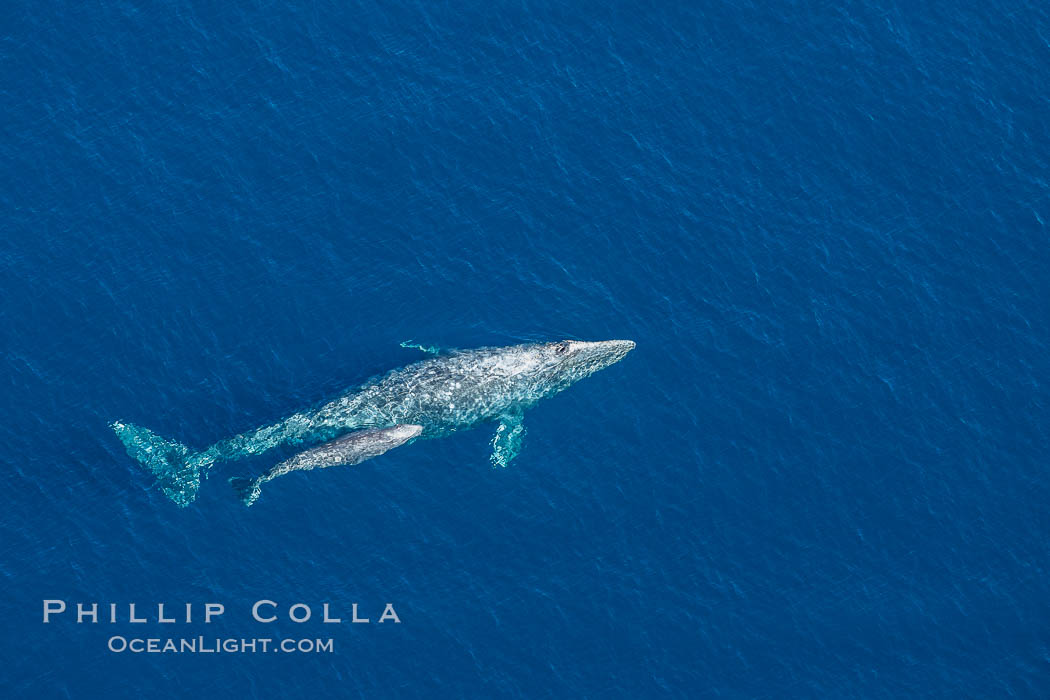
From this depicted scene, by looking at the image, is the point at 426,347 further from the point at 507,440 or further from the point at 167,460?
the point at 167,460

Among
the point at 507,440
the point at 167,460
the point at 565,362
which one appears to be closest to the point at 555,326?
the point at 565,362

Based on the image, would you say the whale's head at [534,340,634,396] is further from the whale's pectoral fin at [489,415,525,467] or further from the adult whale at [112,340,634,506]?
the whale's pectoral fin at [489,415,525,467]

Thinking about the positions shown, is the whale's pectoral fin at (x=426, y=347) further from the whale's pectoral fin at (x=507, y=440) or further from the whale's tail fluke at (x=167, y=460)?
the whale's tail fluke at (x=167, y=460)

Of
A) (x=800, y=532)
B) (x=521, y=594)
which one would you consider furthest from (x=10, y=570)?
(x=800, y=532)

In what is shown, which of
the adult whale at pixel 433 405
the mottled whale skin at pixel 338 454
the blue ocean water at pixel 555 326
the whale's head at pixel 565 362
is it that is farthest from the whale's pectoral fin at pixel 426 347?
the whale's head at pixel 565 362

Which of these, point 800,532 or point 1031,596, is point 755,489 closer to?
point 800,532

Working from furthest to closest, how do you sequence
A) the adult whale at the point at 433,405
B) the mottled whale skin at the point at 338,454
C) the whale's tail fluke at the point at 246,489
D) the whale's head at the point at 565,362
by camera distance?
the whale's head at the point at 565,362, the adult whale at the point at 433,405, the mottled whale skin at the point at 338,454, the whale's tail fluke at the point at 246,489
